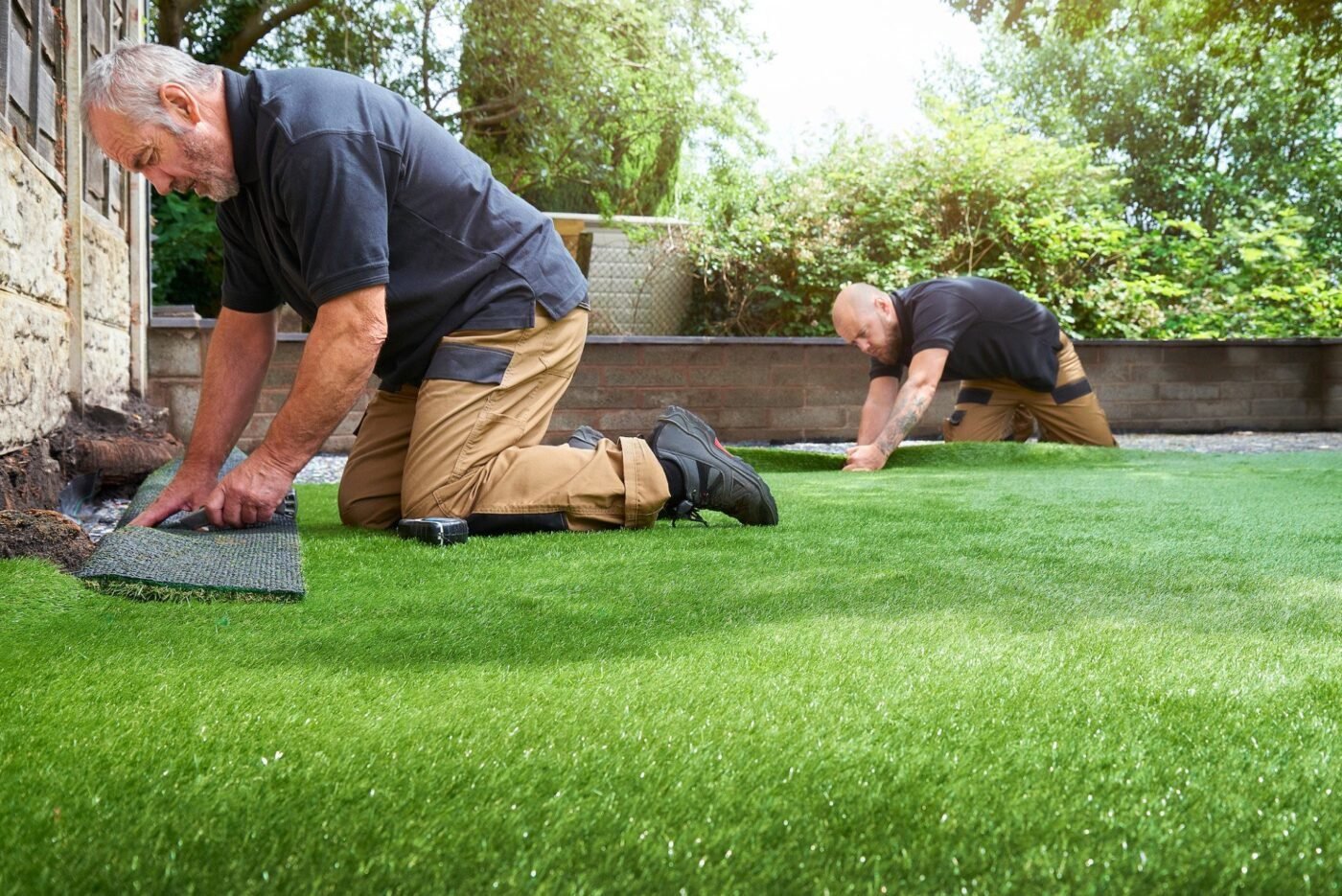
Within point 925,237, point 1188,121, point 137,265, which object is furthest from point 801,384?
point 1188,121

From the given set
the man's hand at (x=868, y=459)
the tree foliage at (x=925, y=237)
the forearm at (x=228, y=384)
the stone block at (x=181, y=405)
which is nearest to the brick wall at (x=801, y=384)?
the stone block at (x=181, y=405)

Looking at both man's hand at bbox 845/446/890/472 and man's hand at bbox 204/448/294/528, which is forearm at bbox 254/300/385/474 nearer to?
man's hand at bbox 204/448/294/528

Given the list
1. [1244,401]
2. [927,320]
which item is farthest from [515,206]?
[1244,401]

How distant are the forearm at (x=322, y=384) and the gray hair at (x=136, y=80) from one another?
0.48 m

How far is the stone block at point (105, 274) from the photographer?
3.78 meters

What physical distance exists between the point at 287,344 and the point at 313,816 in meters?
4.98

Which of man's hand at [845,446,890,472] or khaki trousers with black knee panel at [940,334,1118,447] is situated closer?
man's hand at [845,446,890,472]

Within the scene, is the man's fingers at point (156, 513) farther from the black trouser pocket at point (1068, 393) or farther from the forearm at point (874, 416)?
the black trouser pocket at point (1068, 393)

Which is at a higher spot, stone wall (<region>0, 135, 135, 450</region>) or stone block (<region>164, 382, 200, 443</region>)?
stone wall (<region>0, 135, 135, 450</region>)

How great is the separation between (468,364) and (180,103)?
2.39ft

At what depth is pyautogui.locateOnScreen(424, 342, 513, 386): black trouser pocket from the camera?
2.29 m

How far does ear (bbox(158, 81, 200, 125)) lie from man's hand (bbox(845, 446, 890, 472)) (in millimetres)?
2704

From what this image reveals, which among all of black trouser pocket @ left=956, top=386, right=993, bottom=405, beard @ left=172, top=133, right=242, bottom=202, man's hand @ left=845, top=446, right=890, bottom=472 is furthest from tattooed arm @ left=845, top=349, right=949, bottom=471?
beard @ left=172, top=133, right=242, bottom=202

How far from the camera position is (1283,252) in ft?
29.7
